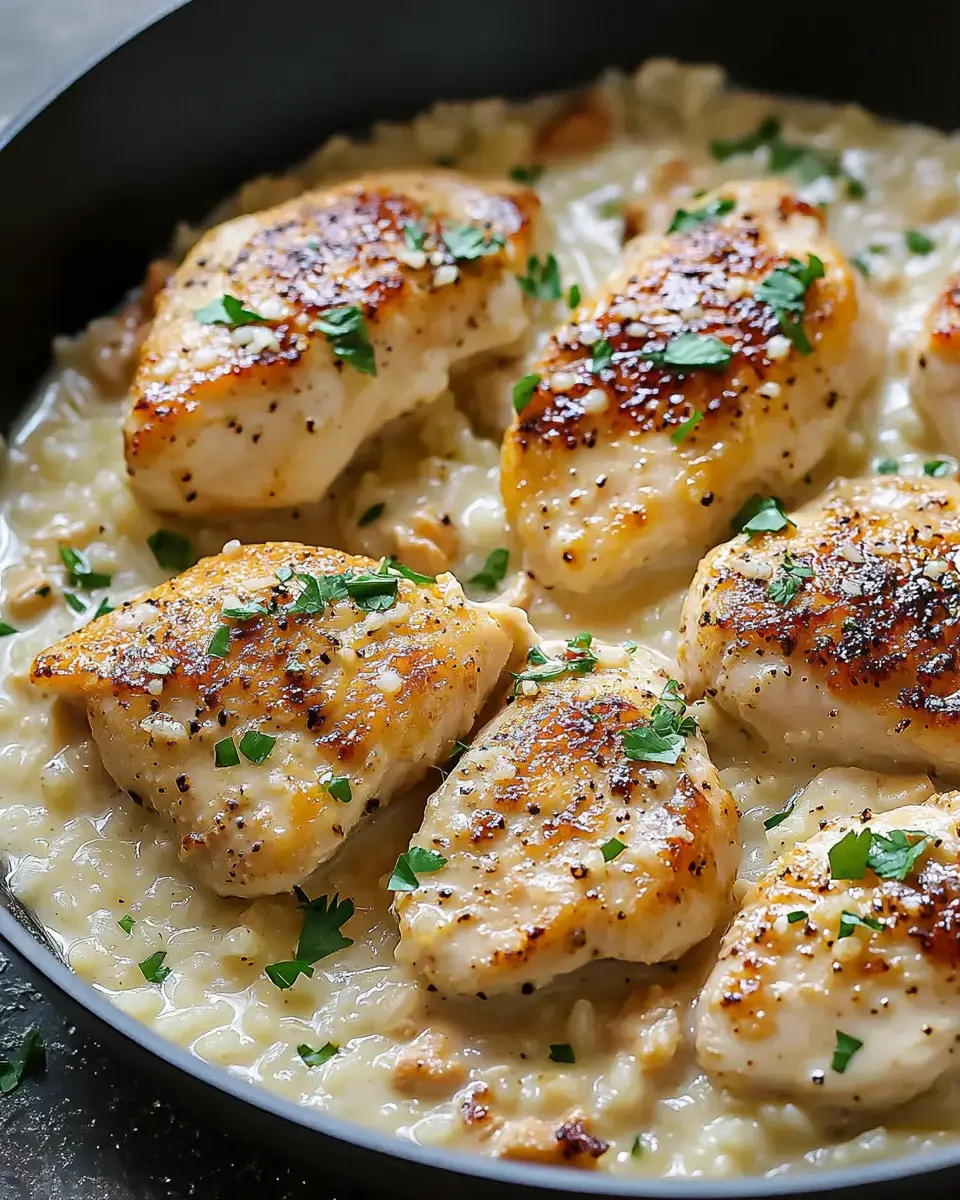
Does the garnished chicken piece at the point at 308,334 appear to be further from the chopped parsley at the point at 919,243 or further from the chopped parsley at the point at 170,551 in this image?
the chopped parsley at the point at 919,243

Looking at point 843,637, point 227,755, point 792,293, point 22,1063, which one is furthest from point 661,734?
point 22,1063

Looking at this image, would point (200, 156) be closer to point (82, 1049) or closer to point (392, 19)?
point (392, 19)

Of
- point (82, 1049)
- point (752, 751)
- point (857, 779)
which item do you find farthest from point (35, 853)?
point (857, 779)

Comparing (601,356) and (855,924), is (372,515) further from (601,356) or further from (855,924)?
(855,924)

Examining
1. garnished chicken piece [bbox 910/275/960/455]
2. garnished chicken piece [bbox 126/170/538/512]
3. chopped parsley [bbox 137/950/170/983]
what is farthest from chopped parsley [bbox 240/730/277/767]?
garnished chicken piece [bbox 910/275/960/455]

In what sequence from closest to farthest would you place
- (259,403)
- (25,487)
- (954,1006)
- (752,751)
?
(954,1006), (752,751), (259,403), (25,487)

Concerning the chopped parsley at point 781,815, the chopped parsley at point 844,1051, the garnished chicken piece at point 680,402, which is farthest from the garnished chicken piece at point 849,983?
the garnished chicken piece at point 680,402
